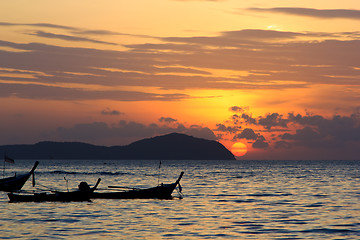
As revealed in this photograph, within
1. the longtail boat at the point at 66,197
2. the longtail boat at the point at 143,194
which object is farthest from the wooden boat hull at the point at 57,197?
the longtail boat at the point at 143,194

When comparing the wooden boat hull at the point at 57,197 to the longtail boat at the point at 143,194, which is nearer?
the wooden boat hull at the point at 57,197

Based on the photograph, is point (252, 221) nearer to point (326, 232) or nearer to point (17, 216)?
point (326, 232)

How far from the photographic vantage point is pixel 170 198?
2308 inches

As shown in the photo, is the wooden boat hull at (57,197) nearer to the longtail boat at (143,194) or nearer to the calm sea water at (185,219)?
the calm sea water at (185,219)

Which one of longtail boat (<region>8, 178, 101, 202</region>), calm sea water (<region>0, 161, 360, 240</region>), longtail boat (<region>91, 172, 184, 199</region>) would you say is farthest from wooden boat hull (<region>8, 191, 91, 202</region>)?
longtail boat (<region>91, 172, 184, 199</region>)

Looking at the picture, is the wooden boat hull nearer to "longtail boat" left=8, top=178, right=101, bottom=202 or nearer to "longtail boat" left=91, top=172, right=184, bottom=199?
"longtail boat" left=8, top=178, right=101, bottom=202

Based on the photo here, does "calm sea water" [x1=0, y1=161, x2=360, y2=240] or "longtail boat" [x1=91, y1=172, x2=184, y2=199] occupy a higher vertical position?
"longtail boat" [x1=91, y1=172, x2=184, y2=199]

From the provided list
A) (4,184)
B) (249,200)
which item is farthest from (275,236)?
(4,184)

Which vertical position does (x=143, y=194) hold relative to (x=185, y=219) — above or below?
above

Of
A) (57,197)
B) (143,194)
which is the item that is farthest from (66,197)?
(143,194)

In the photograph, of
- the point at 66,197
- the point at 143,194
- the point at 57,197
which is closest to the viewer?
the point at 66,197

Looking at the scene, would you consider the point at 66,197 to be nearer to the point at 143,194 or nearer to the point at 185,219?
the point at 143,194

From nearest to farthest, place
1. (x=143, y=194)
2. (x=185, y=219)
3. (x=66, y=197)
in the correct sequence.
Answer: (x=185, y=219), (x=66, y=197), (x=143, y=194)

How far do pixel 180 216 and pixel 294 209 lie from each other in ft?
40.0
